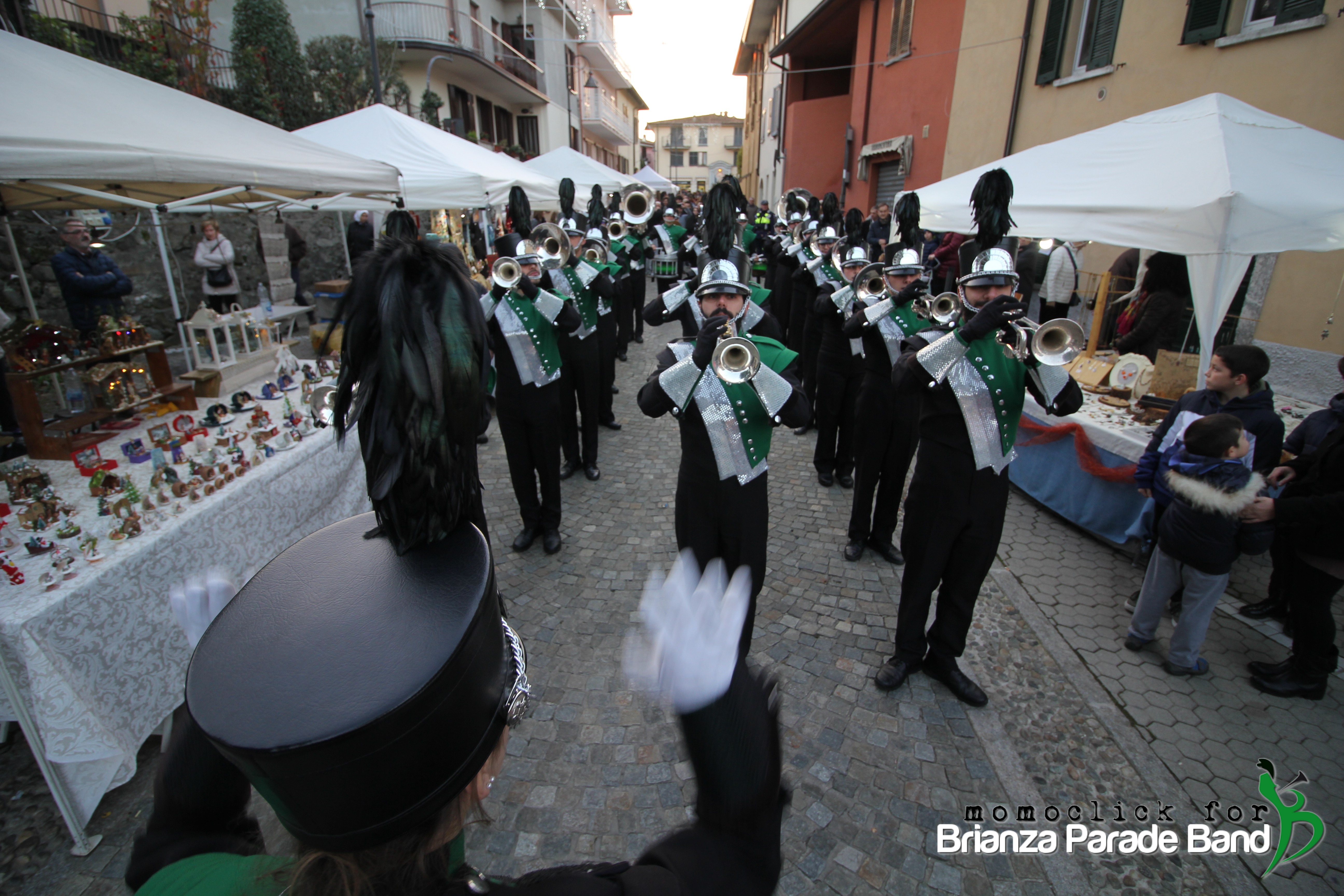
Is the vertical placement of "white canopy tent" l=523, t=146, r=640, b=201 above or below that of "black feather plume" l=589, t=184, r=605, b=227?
above

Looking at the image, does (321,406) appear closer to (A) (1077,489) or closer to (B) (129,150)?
(B) (129,150)

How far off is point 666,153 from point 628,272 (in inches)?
3077

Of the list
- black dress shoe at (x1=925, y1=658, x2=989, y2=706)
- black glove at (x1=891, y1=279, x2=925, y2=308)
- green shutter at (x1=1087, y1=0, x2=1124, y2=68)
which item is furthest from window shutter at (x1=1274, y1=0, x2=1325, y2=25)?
black dress shoe at (x1=925, y1=658, x2=989, y2=706)

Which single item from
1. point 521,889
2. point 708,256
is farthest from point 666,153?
point 521,889

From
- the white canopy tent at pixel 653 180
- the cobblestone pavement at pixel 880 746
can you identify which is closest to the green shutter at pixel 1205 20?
the cobblestone pavement at pixel 880 746

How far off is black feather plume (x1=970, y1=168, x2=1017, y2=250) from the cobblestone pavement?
250cm

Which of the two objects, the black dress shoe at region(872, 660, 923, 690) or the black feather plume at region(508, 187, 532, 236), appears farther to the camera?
A: the black feather plume at region(508, 187, 532, 236)

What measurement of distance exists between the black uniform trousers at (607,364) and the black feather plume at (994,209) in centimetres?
454

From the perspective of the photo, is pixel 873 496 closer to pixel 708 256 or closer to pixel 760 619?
pixel 760 619

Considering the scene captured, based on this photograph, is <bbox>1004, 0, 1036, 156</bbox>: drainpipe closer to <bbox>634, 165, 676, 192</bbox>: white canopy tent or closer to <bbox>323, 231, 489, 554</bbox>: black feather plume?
<bbox>323, 231, 489, 554</bbox>: black feather plume

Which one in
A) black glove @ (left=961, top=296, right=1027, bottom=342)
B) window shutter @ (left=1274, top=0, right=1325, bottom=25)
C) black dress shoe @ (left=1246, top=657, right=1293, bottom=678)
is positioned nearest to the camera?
black glove @ (left=961, top=296, right=1027, bottom=342)

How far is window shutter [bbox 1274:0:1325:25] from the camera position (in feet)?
19.6

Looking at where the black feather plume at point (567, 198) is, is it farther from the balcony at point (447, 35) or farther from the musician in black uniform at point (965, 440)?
the balcony at point (447, 35)

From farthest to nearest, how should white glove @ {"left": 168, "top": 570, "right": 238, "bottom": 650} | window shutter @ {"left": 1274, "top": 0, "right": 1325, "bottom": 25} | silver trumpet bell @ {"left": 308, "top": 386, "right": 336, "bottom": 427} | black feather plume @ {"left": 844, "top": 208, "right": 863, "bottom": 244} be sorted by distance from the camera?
black feather plume @ {"left": 844, "top": 208, "right": 863, "bottom": 244}, window shutter @ {"left": 1274, "top": 0, "right": 1325, "bottom": 25}, silver trumpet bell @ {"left": 308, "top": 386, "right": 336, "bottom": 427}, white glove @ {"left": 168, "top": 570, "right": 238, "bottom": 650}
